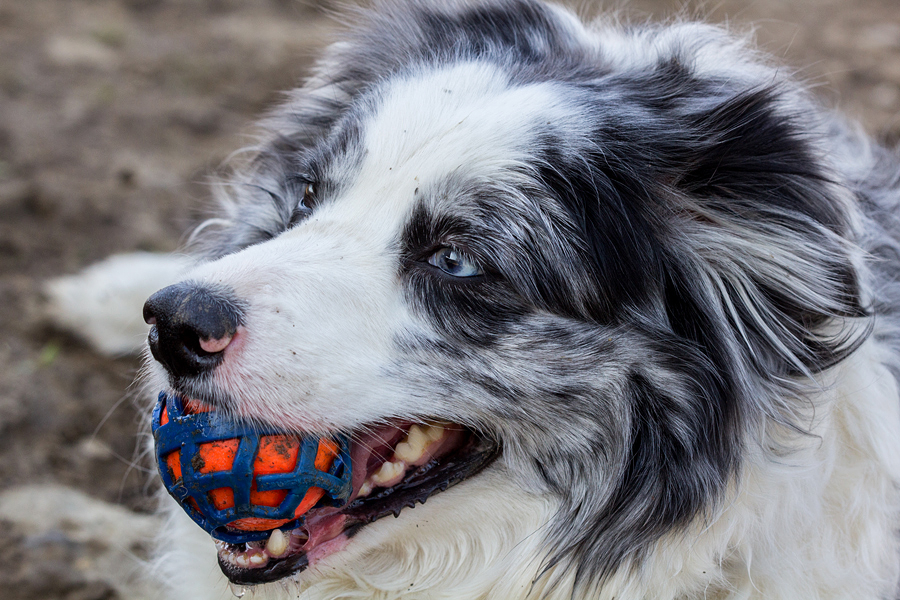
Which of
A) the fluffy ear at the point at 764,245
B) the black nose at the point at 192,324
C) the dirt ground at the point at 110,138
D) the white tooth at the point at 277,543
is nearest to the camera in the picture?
the black nose at the point at 192,324

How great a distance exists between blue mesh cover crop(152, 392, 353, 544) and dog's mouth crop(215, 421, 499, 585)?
54 millimetres

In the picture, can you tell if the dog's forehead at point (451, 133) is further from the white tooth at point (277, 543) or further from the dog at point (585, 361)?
the white tooth at point (277, 543)

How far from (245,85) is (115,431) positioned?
3.16m

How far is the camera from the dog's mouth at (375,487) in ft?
7.37

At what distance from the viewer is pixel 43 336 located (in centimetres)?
405

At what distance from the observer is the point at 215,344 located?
6.81ft

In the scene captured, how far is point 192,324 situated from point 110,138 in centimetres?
373

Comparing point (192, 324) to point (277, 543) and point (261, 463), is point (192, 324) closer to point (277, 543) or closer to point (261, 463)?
point (261, 463)

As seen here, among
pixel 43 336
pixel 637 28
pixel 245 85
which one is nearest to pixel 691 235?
pixel 637 28

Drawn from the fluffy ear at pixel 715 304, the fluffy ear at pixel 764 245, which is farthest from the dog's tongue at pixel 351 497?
the fluffy ear at pixel 764 245

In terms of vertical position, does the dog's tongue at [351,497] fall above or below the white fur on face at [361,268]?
below

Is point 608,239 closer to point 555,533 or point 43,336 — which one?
point 555,533

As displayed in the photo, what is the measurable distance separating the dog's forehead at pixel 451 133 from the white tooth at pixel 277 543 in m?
0.86

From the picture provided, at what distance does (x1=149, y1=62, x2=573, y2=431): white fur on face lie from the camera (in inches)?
83.4
